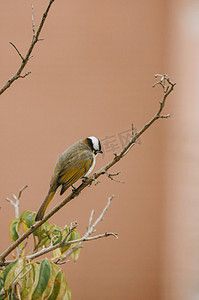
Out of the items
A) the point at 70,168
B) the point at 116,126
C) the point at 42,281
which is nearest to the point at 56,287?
the point at 42,281

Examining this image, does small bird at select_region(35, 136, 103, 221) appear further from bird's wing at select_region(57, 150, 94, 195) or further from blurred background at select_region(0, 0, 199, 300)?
blurred background at select_region(0, 0, 199, 300)

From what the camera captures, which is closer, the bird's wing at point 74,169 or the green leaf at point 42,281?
the green leaf at point 42,281

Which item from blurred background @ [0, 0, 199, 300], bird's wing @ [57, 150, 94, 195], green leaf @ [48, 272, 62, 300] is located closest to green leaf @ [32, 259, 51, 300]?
green leaf @ [48, 272, 62, 300]

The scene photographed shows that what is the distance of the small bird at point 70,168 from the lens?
1.05 meters

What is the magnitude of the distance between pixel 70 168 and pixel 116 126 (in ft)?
3.13

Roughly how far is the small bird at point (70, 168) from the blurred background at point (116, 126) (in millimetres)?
765

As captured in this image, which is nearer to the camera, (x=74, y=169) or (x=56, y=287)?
(x=56, y=287)

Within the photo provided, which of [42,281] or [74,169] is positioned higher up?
[74,169]

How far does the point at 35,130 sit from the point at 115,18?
0.68m

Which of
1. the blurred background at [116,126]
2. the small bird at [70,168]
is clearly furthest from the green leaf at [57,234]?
the blurred background at [116,126]

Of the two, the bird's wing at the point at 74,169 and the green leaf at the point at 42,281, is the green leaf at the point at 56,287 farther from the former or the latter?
the bird's wing at the point at 74,169

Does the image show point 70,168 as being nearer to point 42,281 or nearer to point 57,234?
point 57,234

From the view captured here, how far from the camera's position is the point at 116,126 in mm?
1994

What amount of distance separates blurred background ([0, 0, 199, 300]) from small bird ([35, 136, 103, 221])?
77 cm
